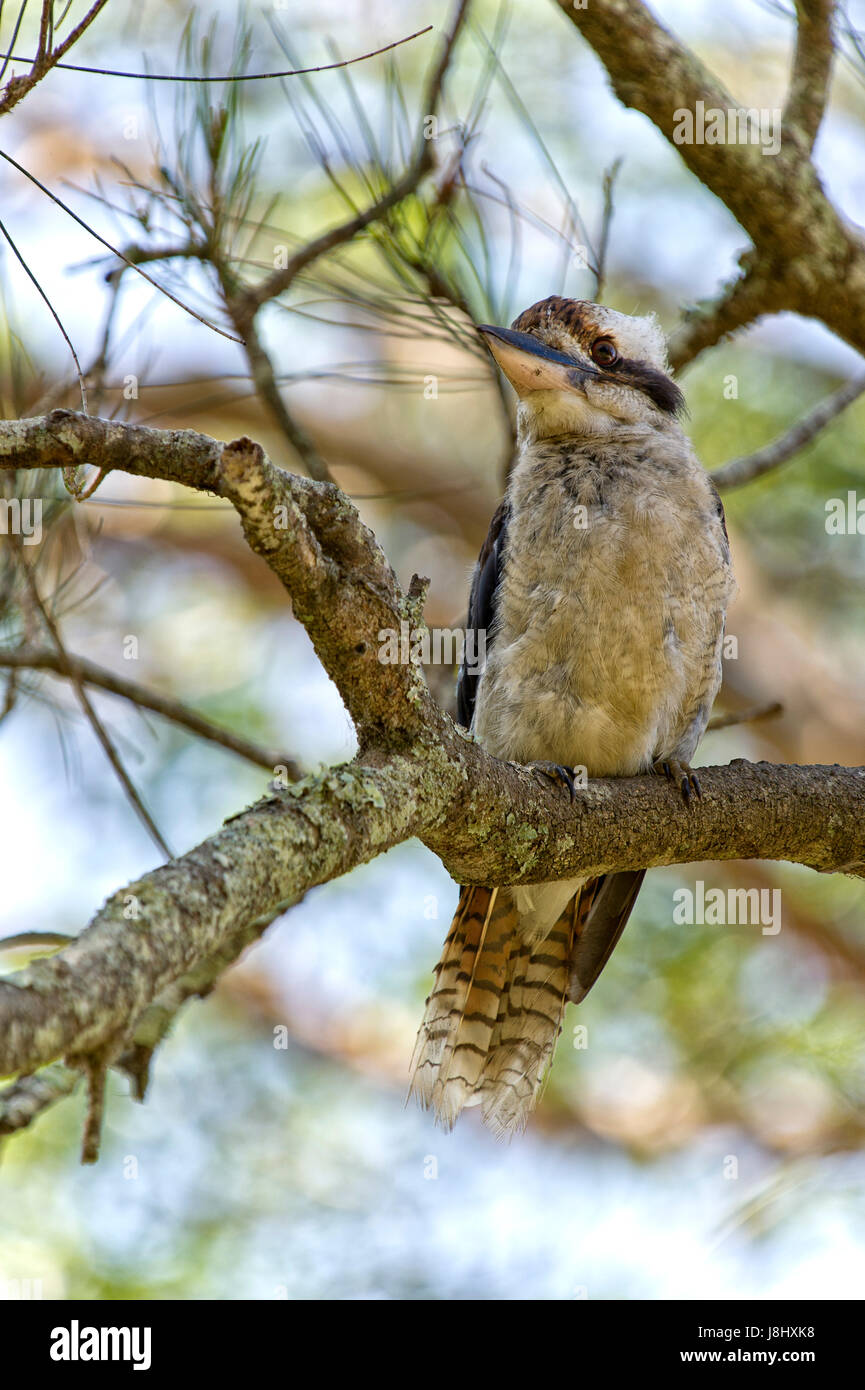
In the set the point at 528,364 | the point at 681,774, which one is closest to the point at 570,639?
the point at 681,774

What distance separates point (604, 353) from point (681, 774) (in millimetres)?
1232

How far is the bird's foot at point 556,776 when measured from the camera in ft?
8.24

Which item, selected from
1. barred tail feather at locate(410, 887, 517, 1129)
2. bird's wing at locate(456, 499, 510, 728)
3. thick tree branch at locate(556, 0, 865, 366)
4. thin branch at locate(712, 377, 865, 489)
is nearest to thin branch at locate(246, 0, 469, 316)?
thick tree branch at locate(556, 0, 865, 366)

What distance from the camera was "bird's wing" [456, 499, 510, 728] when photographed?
3.20 meters

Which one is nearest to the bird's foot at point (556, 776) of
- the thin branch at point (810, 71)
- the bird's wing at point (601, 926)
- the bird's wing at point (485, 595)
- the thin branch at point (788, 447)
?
the bird's wing at point (485, 595)

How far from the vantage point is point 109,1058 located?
4.07 feet

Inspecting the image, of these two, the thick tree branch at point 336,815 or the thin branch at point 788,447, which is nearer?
the thick tree branch at point 336,815

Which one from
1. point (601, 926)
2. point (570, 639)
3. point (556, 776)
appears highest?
point (570, 639)

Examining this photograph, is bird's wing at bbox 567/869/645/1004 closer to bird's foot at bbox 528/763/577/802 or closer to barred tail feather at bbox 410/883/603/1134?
barred tail feather at bbox 410/883/603/1134

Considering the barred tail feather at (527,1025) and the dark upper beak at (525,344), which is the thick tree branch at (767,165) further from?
the barred tail feather at (527,1025)

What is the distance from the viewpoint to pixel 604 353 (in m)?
3.36

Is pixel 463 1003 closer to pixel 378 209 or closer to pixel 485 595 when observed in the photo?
pixel 485 595
